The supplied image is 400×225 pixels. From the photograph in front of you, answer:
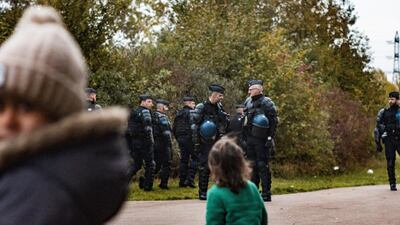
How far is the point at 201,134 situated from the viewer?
15.3 m

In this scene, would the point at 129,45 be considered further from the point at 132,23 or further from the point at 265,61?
the point at 265,61

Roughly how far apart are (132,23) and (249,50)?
350 cm

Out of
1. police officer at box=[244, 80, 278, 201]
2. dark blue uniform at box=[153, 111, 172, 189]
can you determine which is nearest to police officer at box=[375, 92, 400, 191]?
police officer at box=[244, 80, 278, 201]

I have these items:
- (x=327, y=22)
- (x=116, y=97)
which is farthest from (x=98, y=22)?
(x=327, y=22)

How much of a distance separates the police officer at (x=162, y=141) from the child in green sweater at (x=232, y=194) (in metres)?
13.0

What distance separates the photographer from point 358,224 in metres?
12.5

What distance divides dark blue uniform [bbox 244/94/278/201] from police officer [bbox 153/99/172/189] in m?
3.96

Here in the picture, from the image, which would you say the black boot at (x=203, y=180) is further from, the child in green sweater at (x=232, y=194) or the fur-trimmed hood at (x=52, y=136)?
the fur-trimmed hood at (x=52, y=136)

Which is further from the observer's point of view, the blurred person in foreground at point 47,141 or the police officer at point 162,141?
the police officer at point 162,141

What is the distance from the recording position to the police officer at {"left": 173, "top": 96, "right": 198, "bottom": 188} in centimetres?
1992

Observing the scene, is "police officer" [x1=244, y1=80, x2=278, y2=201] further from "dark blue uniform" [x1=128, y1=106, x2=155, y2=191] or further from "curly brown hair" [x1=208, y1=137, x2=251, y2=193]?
"curly brown hair" [x1=208, y1=137, x2=251, y2=193]

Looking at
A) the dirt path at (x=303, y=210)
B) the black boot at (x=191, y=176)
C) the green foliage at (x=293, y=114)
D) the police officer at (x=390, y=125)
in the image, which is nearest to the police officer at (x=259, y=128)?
the dirt path at (x=303, y=210)

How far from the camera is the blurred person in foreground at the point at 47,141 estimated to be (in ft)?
7.14

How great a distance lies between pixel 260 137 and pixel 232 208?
9.15 metres
